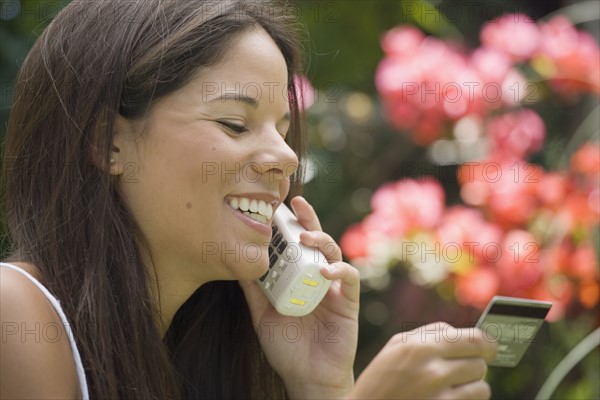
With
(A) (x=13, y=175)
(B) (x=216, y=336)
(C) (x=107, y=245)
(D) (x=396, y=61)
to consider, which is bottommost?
(B) (x=216, y=336)

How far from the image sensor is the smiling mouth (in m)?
1.57

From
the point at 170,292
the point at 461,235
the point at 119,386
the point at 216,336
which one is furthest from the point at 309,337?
the point at 461,235

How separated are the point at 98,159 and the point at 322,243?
0.45 metres

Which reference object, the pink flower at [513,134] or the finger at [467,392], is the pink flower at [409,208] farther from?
the finger at [467,392]

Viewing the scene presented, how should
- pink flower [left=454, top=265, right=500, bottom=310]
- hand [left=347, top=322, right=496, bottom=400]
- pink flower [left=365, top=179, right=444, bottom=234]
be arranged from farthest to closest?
pink flower [left=365, top=179, right=444, bottom=234] → pink flower [left=454, top=265, right=500, bottom=310] → hand [left=347, top=322, right=496, bottom=400]

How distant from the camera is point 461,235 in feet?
8.69

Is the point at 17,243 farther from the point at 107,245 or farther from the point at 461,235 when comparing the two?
the point at 461,235

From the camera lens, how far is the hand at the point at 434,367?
4.02 feet

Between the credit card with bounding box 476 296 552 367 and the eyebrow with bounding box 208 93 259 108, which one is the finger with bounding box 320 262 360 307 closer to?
the eyebrow with bounding box 208 93 259 108

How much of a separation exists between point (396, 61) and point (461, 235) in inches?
21.9

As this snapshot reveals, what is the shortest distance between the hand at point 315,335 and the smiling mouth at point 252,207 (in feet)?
0.60

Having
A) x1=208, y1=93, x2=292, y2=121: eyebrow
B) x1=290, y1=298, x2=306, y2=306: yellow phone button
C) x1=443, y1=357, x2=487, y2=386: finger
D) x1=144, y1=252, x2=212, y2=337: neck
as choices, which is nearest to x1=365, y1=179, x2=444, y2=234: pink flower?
x1=290, y1=298, x2=306, y2=306: yellow phone button

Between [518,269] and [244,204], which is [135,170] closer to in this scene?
[244,204]

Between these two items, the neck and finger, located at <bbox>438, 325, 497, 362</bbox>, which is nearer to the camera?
finger, located at <bbox>438, 325, 497, 362</bbox>
